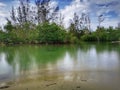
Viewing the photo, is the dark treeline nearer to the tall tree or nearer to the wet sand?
the tall tree

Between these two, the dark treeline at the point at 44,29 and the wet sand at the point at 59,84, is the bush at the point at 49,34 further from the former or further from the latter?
the wet sand at the point at 59,84

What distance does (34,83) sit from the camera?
7.75 m

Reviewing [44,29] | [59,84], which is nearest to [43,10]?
[44,29]

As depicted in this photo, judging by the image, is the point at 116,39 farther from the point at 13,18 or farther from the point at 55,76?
the point at 55,76

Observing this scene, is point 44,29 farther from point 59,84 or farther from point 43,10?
point 59,84

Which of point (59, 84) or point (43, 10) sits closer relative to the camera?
point (59, 84)

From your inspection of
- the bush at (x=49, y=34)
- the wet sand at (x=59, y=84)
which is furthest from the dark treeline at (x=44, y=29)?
the wet sand at (x=59, y=84)

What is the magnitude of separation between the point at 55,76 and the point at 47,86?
171 centimetres

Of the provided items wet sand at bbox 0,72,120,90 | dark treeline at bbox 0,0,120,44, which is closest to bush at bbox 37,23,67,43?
dark treeline at bbox 0,0,120,44

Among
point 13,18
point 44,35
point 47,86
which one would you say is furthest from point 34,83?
point 13,18

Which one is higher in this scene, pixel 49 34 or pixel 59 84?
pixel 49 34

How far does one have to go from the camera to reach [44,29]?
33312 mm

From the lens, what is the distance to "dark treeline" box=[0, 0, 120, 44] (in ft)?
110

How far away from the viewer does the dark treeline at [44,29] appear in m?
33.6
